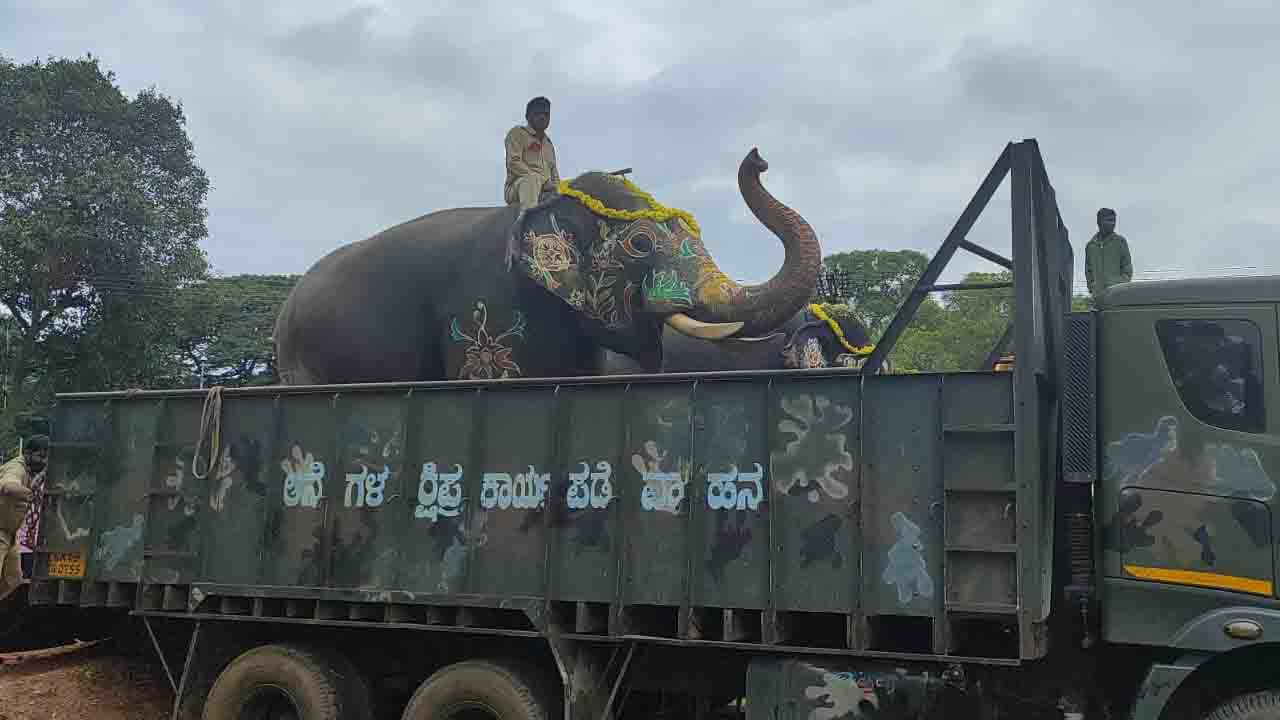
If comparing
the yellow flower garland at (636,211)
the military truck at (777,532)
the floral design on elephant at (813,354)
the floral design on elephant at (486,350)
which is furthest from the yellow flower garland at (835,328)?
the military truck at (777,532)

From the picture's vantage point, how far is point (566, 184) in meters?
9.28

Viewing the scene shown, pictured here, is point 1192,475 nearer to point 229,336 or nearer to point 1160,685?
point 1160,685

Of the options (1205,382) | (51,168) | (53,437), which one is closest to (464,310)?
(53,437)

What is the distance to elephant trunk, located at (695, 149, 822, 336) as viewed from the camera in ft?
27.7

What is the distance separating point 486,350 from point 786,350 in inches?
168

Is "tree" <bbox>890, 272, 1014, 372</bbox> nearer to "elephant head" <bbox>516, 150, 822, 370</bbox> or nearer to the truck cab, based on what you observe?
"elephant head" <bbox>516, 150, 822, 370</bbox>

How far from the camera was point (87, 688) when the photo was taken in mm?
8078

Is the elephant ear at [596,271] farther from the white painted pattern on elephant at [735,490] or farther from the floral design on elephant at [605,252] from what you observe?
the white painted pattern on elephant at [735,490]

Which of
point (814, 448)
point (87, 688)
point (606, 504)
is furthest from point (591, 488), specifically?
point (87, 688)

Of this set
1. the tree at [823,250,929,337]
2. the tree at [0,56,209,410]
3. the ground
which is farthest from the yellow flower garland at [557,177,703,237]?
the tree at [823,250,929,337]

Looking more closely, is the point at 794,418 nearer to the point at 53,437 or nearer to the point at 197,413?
the point at 197,413

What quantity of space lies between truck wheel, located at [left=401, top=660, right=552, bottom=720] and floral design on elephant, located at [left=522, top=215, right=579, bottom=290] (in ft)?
11.6

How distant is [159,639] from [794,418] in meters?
4.81

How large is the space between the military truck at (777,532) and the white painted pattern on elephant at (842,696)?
0.05 ft
